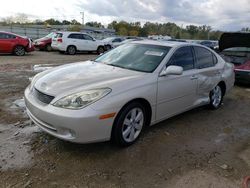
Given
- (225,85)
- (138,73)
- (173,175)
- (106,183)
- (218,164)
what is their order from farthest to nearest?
(225,85)
(138,73)
(218,164)
(173,175)
(106,183)

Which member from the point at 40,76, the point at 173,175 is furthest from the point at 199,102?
the point at 40,76

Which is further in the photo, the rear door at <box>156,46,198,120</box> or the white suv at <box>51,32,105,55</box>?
the white suv at <box>51,32,105,55</box>

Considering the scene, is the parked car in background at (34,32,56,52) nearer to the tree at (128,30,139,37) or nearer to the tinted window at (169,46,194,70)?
the tinted window at (169,46,194,70)

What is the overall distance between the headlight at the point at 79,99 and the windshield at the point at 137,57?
1100 mm

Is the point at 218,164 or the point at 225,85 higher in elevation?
the point at 225,85

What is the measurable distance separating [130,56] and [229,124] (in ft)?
7.56

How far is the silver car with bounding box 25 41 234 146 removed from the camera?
310 centimetres

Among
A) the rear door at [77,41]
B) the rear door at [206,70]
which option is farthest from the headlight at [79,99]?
the rear door at [77,41]

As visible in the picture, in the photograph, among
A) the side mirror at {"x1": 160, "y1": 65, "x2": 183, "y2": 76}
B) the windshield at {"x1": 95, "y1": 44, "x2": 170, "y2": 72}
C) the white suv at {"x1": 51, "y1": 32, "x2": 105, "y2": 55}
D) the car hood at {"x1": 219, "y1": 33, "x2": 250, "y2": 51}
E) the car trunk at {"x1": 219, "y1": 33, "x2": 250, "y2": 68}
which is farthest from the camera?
the white suv at {"x1": 51, "y1": 32, "x2": 105, "y2": 55}

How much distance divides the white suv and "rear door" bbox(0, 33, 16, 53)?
3.35 m

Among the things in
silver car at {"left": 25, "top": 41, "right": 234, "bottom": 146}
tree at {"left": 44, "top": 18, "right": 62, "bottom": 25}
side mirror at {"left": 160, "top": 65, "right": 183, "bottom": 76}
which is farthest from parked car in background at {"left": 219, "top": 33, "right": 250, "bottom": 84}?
tree at {"left": 44, "top": 18, "right": 62, "bottom": 25}

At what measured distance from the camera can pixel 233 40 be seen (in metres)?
9.33

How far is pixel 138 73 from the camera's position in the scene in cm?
385

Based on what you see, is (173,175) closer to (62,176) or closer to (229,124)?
(62,176)
